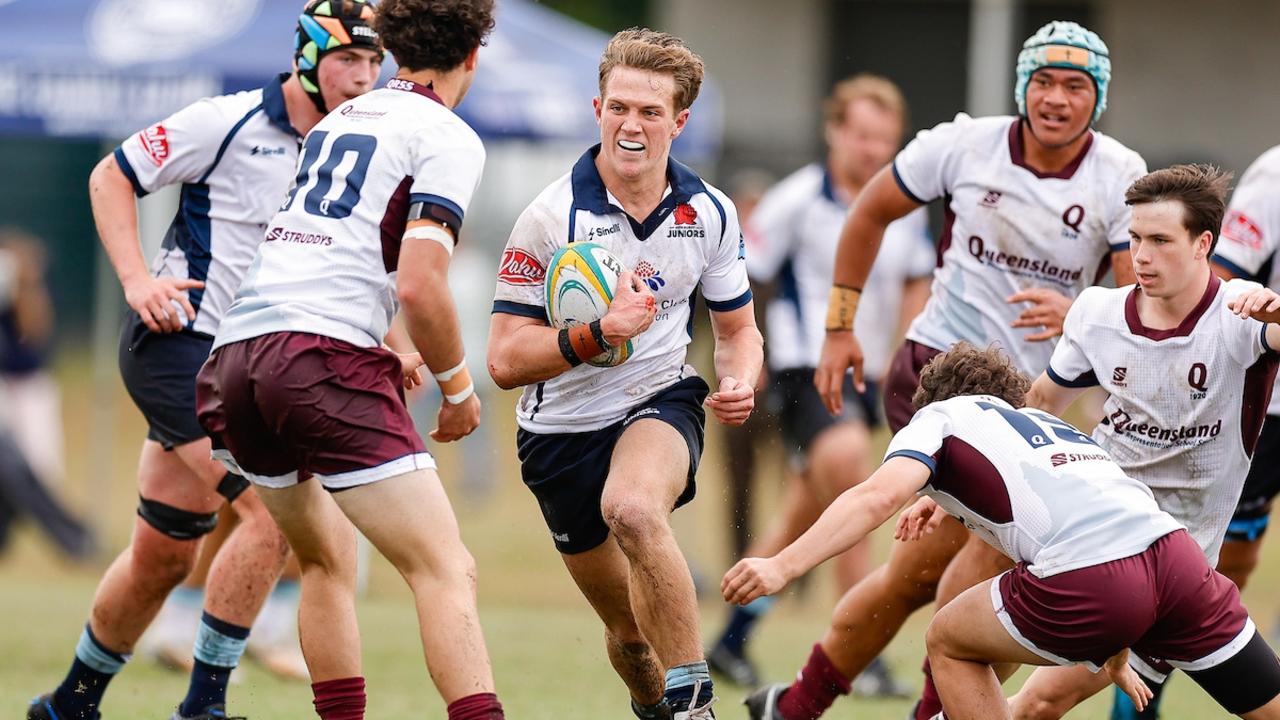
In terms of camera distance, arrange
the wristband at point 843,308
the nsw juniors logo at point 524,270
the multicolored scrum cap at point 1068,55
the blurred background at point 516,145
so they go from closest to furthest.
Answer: the nsw juniors logo at point 524,270 < the multicolored scrum cap at point 1068,55 < the wristband at point 843,308 < the blurred background at point 516,145

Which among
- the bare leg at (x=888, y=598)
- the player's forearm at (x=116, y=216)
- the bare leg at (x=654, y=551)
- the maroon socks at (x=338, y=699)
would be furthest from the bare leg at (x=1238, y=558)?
the player's forearm at (x=116, y=216)

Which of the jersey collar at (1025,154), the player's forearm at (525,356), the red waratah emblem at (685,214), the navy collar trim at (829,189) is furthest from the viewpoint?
the navy collar trim at (829,189)

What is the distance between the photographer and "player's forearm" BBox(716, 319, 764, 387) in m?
5.34

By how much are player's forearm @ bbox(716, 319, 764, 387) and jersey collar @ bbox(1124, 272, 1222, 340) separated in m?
1.11

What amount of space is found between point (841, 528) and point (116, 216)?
283 centimetres

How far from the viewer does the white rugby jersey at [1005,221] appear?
19.0 feet

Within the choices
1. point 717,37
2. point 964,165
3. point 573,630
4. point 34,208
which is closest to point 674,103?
point 964,165

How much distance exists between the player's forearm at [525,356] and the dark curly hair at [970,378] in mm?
1057

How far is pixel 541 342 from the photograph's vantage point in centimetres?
506

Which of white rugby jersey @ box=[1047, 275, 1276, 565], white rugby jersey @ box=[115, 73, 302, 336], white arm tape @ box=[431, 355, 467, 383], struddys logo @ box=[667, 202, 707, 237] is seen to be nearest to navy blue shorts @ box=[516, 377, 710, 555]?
struddys logo @ box=[667, 202, 707, 237]

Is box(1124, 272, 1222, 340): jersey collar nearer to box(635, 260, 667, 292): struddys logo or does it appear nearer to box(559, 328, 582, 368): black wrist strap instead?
box(635, 260, 667, 292): struddys logo

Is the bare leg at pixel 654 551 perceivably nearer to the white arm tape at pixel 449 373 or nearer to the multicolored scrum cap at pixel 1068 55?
the white arm tape at pixel 449 373

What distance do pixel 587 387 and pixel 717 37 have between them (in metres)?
15.9

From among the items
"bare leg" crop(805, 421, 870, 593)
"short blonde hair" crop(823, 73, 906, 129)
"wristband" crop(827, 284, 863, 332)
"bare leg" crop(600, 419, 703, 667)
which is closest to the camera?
"bare leg" crop(600, 419, 703, 667)
